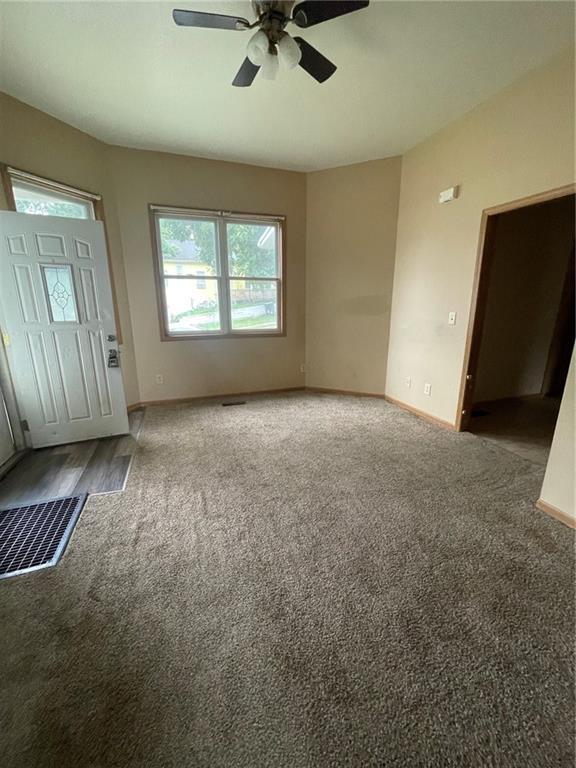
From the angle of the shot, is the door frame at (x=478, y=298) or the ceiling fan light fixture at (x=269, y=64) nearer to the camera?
the ceiling fan light fixture at (x=269, y=64)

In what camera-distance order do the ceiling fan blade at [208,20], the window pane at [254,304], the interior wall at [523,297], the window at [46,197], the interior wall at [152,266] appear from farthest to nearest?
1. the window pane at [254,304]
2. the interior wall at [523,297]
3. the interior wall at [152,266]
4. the window at [46,197]
5. the ceiling fan blade at [208,20]

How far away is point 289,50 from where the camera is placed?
1.80m

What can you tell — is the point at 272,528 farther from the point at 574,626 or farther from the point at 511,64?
the point at 511,64

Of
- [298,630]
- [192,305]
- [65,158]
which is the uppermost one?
[65,158]

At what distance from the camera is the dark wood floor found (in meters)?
2.31

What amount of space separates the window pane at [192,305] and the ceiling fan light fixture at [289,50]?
256cm

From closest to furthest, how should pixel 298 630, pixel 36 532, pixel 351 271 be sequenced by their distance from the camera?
pixel 298 630 < pixel 36 532 < pixel 351 271

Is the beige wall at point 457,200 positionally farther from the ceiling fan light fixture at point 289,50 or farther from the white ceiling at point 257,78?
the ceiling fan light fixture at point 289,50

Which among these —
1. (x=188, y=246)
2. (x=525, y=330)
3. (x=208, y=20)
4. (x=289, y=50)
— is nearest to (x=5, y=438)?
(x=188, y=246)

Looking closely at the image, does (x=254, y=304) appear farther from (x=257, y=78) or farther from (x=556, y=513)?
(x=556, y=513)

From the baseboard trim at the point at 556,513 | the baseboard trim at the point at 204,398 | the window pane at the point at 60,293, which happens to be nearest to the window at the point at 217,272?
the baseboard trim at the point at 204,398

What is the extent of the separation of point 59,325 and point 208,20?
2.46m

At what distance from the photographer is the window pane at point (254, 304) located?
4314mm

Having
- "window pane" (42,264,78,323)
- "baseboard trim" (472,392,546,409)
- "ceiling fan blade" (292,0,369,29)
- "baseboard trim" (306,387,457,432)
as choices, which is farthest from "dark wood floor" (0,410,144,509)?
"baseboard trim" (472,392,546,409)
